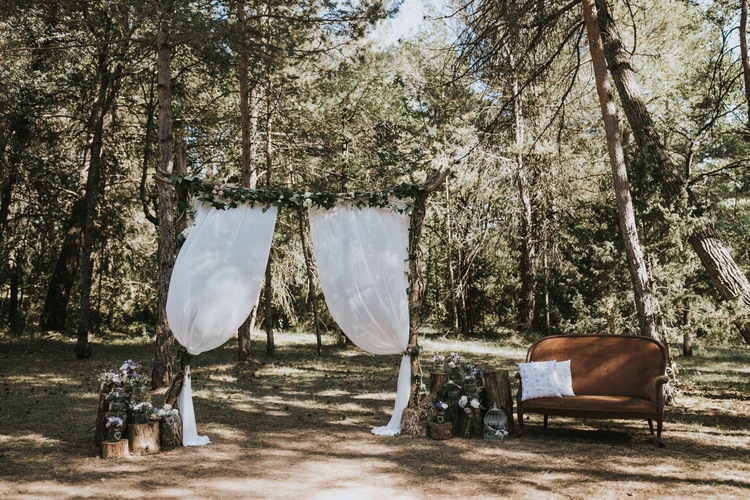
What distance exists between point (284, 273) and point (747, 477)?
11.6 meters

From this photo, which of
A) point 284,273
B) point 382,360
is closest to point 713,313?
point 382,360

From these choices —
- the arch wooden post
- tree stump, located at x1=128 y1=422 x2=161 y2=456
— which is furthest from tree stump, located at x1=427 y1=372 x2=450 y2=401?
tree stump, located at x1=128 y1=422 x2=161 y2=456

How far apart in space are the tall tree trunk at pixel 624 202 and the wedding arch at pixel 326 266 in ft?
7.51

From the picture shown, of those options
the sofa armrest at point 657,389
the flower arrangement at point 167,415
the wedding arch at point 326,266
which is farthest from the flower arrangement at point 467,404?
the flower arrangement at point 167,415

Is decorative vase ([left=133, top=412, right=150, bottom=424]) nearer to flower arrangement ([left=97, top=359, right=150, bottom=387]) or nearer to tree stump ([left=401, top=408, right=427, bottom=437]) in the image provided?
flower arrangement ([left=97, top=359, right=150, bottom=387])

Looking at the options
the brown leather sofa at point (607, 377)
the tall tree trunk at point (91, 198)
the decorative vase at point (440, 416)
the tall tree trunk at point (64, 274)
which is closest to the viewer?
the brown leather sofa at point (607, 377)

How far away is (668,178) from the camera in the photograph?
26.5 ft

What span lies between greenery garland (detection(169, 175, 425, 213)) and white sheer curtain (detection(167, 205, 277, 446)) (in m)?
0.10

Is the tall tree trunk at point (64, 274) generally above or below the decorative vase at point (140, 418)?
above

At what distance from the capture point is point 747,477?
16.2ft

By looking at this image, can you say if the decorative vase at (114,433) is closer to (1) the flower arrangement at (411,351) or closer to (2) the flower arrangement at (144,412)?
(2) the flower arrangement at (144,412)

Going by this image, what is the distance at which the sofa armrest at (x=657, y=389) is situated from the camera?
5992mm

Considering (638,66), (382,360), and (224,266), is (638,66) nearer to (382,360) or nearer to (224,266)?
(382,360)

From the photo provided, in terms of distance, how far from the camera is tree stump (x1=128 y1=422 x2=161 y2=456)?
5754 mm
